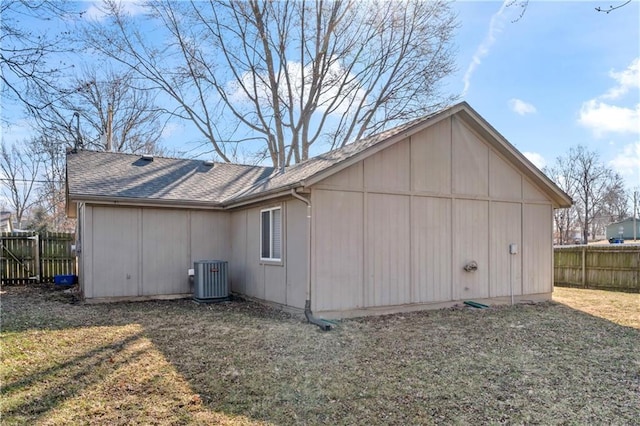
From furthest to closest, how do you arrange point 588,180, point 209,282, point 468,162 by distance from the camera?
point 588,180 < point 209,282 < point 468,162

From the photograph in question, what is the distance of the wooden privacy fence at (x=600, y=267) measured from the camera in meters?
12.5

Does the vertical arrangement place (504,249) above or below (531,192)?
below

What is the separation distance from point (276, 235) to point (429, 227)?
3059mm

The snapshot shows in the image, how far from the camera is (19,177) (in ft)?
95.1

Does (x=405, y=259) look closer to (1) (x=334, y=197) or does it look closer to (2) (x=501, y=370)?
(1) (x=334, y=197)

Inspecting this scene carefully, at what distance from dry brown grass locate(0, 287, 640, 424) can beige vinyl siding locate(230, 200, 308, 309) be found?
26.8 inches

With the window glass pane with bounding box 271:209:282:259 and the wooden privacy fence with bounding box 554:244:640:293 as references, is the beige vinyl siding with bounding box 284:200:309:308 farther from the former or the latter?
the wooden privacy fence with bounding box 554:244:640:293

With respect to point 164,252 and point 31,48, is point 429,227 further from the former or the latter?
point 31,48

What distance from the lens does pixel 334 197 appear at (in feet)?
Result: 25.7

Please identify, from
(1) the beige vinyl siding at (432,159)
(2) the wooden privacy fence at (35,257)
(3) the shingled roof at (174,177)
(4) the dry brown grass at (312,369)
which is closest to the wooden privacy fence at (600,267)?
(4) the dry brown grass at (312,369)

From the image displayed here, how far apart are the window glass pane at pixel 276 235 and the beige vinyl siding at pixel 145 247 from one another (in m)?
2.55

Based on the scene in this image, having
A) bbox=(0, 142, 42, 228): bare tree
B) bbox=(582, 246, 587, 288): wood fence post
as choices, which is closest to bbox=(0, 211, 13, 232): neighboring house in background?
bbox=(0, 142, 42, 228): bare tree

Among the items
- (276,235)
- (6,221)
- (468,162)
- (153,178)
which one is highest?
(468,162)

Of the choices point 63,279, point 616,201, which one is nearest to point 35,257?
point 63,279
